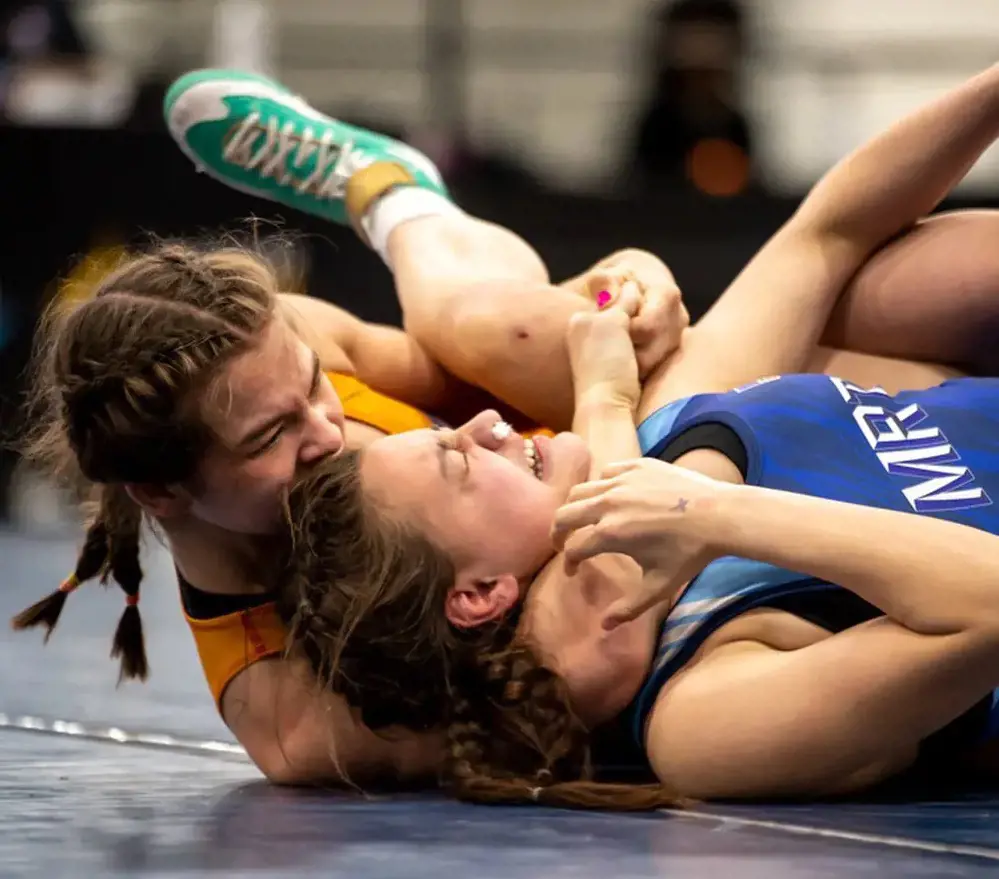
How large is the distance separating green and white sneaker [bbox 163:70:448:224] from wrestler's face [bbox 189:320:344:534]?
905mm

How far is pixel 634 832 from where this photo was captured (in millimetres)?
1233

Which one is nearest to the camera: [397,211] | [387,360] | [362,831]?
[362,831]

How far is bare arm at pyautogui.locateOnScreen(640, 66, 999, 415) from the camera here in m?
1.85

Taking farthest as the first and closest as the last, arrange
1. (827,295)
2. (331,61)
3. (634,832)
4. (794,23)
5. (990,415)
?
1. (794,23)
2. (331,61)
3. (827,295)
4. (990,415)
5. (634,832)

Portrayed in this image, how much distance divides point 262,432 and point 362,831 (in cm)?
39

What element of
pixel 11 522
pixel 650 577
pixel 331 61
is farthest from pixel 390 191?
pixel 331 61

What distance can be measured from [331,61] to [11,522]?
7.74 ft

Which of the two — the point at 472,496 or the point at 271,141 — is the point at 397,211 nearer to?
the point at 271,141

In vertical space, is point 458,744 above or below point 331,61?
below

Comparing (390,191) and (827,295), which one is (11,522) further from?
(827,295)

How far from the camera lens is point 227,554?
5.29 feet

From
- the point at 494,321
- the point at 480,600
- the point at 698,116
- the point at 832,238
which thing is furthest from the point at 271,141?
the point at 698,116

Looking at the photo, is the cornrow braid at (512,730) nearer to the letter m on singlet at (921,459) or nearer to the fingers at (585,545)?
the fingers at (585,545)

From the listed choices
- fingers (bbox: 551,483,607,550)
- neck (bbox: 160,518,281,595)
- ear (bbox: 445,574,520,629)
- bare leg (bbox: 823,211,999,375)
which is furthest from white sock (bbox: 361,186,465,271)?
fingers (bbox: 551,483,607,550)
